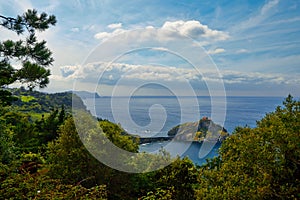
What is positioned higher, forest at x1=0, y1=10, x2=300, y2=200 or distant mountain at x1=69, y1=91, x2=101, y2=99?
distant mountain at x1=69, y1=91, x2=101, y2=99

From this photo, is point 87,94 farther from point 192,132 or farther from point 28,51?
point 192,132

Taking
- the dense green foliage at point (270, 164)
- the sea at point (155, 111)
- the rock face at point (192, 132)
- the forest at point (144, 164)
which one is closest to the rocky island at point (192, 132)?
the rock face at point (192, 132)

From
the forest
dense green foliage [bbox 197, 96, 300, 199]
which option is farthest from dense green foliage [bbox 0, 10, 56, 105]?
dense green foliage [bbox 197, 96, 300, 199]

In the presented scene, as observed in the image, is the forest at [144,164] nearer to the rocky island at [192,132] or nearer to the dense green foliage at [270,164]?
the dense green foliage at [270,164]

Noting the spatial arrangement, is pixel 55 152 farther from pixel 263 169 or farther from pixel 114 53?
pixel 263 169

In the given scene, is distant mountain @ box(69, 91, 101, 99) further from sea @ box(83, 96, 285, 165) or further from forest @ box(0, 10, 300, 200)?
forest @ box(0, 10, 300, 200)

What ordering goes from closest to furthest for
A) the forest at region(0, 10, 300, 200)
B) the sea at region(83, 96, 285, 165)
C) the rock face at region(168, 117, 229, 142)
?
1. the forest at region(0, 10, 300, 200)
2. the sea at region(83, 96, 285, 165)
3. the rock face at region(168, 117, 229, 142)

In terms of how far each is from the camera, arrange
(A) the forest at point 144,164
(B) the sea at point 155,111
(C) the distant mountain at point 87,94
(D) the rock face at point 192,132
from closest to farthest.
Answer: (A) the forest at point 144,164 → (B) the sea at point 155,111 → (C) the distant mountain at point 87,94 → (D) the rock face at point 192,132

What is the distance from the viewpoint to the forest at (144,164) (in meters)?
4.19

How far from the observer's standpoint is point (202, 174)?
5.79 metres

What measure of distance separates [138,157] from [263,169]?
453 cm

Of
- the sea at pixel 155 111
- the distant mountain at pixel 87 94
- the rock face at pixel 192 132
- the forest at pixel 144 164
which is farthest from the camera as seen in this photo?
the rock face at pixel 192 132

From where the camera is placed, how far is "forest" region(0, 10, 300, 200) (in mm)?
4191

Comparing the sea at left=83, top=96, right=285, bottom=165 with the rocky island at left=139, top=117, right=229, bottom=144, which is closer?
the sea at left=83, top=96, right=285, bottom=165
